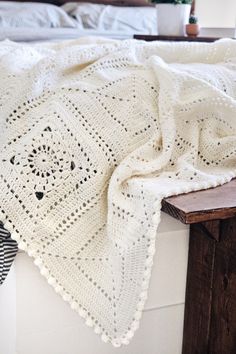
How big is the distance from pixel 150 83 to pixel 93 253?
1.03ft

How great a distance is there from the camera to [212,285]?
0.92m

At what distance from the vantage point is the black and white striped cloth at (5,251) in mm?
803

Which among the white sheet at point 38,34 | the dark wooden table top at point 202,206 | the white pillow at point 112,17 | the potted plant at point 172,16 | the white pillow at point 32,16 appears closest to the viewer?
the dark wooden table top at point 202,206

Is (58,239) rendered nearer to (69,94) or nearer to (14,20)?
(69,94)

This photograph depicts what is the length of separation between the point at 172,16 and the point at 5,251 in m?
1.62

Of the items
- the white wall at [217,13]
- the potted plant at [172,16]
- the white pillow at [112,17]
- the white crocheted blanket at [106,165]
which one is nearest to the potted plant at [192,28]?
the potted plant at [172,16]

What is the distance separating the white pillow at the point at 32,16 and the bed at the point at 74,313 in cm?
217

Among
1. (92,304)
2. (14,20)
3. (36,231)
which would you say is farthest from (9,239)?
(14,20)

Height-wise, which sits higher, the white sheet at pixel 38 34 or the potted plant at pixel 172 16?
the potted plant at pixel 172 16

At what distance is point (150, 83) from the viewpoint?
0.88 metres

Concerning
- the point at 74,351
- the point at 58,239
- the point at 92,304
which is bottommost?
the point at 74,351

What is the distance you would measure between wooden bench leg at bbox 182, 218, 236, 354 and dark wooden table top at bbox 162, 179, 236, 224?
0.09 metres

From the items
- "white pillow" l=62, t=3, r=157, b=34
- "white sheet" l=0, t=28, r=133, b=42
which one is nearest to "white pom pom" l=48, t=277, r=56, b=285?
"white sheet" l=0, t=28, r=133, b=42

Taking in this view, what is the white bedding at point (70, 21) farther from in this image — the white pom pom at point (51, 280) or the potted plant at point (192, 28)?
the white pom pom at point (51, 280)
